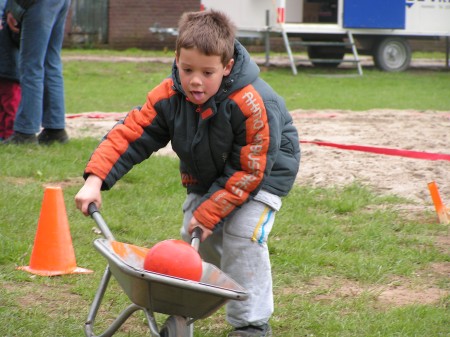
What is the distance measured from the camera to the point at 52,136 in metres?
8.39

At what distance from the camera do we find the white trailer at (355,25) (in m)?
19.7

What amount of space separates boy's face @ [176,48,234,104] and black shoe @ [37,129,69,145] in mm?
4960

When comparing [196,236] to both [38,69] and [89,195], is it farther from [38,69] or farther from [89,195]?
[38,69]

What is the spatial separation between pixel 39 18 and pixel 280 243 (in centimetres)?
369

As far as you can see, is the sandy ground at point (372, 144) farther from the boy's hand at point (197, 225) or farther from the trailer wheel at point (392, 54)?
the trailer wheel at point (392, 54)

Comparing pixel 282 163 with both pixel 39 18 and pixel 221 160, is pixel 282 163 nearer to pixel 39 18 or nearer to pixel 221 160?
pixel 221 160

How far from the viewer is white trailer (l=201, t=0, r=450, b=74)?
19.7 meters

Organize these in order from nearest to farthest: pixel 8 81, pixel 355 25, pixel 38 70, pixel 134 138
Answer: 1. pixel 134 138
2. pixel 38 70
3. pixel 8 81
4. pixel 355 25

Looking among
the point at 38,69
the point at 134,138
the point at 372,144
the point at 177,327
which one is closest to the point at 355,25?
the point at 372,144

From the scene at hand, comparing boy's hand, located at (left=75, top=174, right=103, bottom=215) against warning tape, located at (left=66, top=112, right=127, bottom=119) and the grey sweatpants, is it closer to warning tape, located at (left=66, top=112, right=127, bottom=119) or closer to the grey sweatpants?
the grey sweatpants

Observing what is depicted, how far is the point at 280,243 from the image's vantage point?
5.46 metres

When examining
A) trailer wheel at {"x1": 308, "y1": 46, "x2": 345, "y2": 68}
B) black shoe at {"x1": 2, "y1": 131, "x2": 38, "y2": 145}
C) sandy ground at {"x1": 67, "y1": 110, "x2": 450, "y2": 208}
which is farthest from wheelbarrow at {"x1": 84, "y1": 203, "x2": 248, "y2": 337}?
trailer wheel at {"x1": 308, "y1": 46, "x2": 345, "y2": 68}

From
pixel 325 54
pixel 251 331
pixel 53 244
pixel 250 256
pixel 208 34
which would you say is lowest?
pixel 325 54

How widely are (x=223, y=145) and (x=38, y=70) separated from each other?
15.4ft
